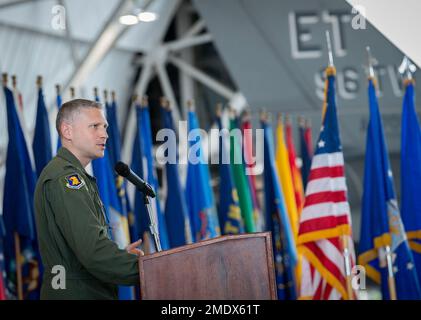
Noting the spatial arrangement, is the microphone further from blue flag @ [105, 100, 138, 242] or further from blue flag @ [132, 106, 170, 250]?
blue flag @ [132, 106, 170, 250]

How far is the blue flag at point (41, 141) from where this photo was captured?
549cm

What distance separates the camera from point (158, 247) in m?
2.47

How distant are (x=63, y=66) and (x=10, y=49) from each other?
5.24ft

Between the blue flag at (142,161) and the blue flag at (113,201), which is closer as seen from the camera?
the blue flag at (113,201)

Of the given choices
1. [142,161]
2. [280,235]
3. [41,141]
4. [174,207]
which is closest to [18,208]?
[41,141]

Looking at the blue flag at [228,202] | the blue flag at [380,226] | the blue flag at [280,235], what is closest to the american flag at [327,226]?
the blue flag at [380,226]

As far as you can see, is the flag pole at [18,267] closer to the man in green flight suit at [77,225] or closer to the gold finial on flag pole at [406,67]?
the man in green flight suit at [77,225]

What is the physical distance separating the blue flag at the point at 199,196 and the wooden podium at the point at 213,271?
13.4 ft

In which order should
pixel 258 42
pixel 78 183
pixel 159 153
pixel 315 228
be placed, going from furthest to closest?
pixel 159 153 < pixel 258 42 < pixel 315 228 < pixel 78 183

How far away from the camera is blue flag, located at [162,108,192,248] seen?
6.48 metres

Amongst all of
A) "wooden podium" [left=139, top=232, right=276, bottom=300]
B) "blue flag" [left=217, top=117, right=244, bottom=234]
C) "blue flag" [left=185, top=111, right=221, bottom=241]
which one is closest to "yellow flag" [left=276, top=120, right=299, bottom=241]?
"blue flag" [left=217, top=117, right=244, bottom=234]

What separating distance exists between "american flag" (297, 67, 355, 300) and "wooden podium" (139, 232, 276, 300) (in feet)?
7.86
